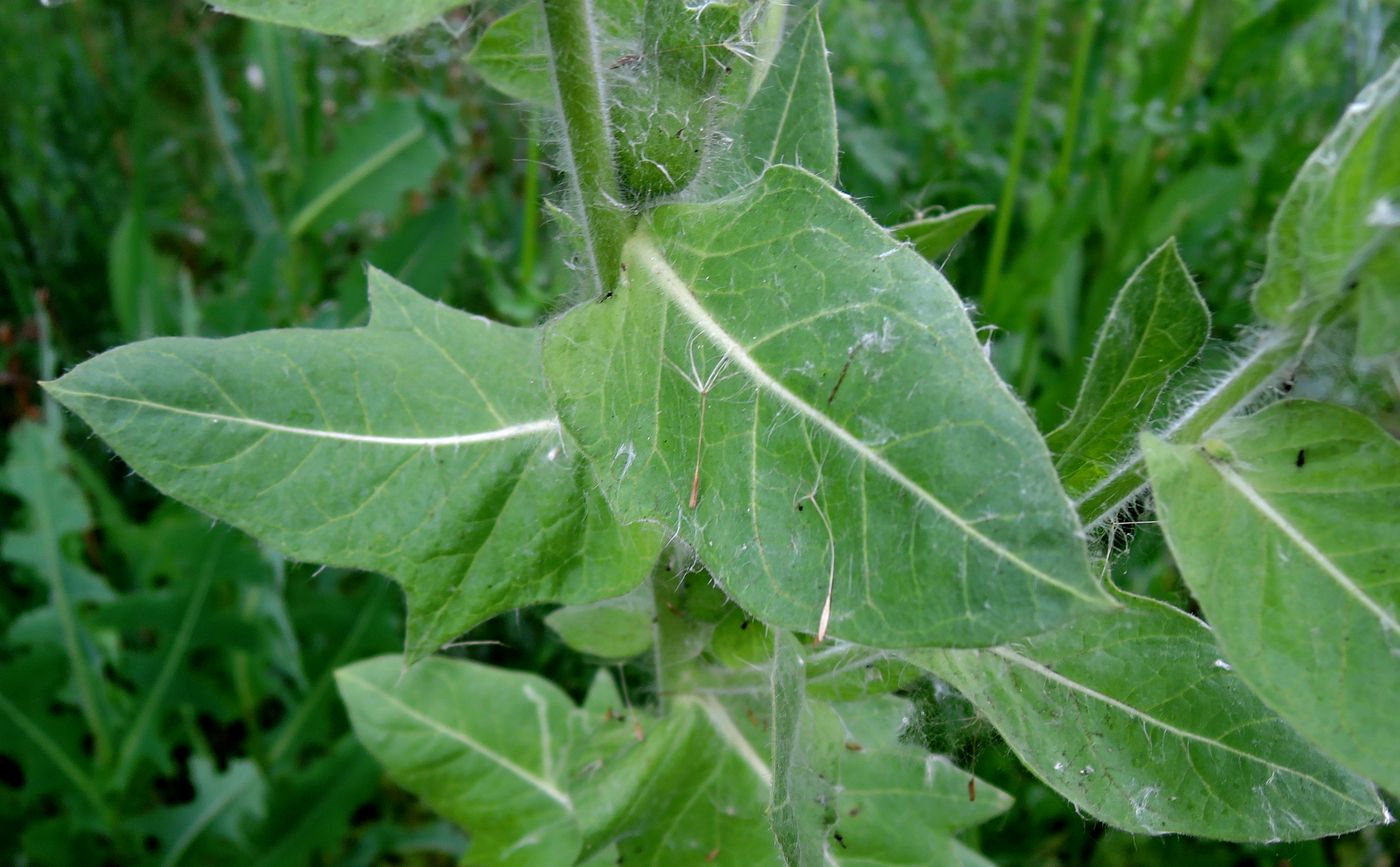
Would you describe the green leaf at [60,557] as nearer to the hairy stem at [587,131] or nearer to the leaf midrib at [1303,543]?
the hairy stem at [587,131]

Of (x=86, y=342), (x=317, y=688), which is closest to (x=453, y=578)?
(x=317, y=688)

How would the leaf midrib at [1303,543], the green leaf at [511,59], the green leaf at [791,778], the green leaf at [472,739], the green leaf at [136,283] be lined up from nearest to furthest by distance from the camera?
the leaf midrib at [1303,543], the green leaf at [791,778], the green leaf at [511,59], the green leaf at [472,739], the green leaf at [136,283]

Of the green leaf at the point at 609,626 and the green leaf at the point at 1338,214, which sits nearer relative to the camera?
the green leaf at the point at 1338,214

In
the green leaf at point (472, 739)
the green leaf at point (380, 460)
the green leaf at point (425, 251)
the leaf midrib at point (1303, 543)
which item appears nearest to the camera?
the leaf midrib at point (1303, 543)

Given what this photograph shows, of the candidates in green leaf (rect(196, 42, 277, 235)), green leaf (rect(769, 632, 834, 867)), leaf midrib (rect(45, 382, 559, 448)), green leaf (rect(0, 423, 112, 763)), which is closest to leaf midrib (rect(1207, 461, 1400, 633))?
green leaf (rect(769, 632, 834, 867))

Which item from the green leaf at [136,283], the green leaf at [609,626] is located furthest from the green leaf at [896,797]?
the green leaf at [136,283]

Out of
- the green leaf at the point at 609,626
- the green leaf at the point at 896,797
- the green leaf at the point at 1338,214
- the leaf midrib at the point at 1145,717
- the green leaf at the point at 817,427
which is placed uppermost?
the green leaf at the point at 1338,214
